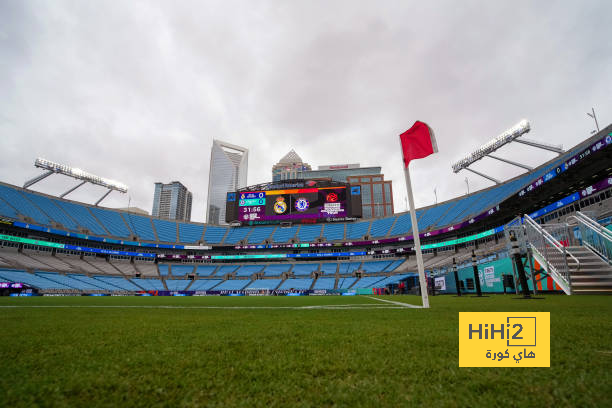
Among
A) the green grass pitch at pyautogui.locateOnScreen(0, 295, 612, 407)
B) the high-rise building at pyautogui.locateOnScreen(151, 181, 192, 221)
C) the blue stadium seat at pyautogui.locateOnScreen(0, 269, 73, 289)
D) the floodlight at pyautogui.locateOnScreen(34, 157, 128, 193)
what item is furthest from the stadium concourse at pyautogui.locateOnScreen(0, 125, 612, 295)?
the high-rise building at pyautogui.locateOnScreen(151, 181, 192, 221)

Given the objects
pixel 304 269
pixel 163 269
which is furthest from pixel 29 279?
pixel 304 269

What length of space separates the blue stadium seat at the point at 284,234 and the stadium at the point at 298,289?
40cm

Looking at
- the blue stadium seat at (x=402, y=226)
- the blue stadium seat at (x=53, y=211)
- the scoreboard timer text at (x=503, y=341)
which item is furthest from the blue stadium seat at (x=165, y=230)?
the scoreboard timer text at (x=503, y=341)

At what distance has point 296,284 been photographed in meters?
37.7

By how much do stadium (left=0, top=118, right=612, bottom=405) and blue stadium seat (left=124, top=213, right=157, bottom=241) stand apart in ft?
0.98

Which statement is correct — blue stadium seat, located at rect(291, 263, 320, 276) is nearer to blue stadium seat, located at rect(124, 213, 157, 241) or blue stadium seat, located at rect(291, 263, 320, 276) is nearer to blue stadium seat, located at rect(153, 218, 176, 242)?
blue stadium seat, located at rect(153, 218, 176, 242)

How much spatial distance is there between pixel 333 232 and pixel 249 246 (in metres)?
14.5

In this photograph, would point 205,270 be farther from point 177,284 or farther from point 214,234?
point 214,234

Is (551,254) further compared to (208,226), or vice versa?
(208,226)

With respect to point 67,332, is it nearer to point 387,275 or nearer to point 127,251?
point 387,275

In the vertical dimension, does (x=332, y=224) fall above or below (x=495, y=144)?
below

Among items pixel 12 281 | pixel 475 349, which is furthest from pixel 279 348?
pixel 12 281

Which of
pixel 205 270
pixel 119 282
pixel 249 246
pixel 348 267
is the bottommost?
pixel 119 282

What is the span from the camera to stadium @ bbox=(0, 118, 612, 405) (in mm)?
1331
